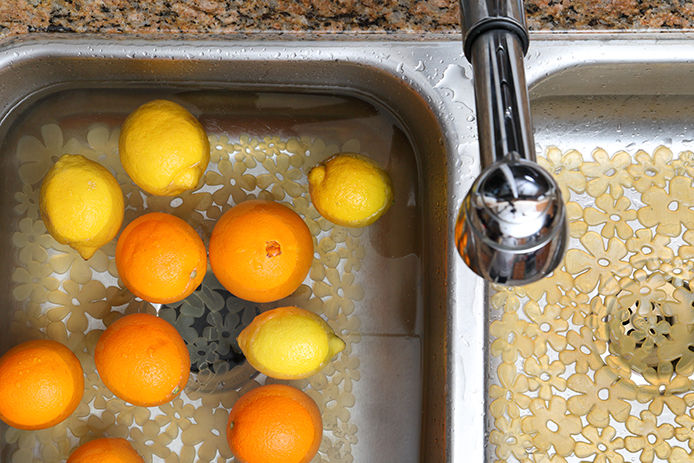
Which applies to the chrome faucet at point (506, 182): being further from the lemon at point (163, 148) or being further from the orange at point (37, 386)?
the orange at point (37, 386)

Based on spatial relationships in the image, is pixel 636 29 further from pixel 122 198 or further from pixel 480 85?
pixel 122 198

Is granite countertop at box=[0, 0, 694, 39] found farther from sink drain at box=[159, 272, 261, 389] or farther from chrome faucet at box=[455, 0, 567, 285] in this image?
sink drain at box=[159, 272, 261, 389]

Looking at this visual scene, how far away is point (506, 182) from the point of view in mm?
340

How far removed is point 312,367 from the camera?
62 centimetres

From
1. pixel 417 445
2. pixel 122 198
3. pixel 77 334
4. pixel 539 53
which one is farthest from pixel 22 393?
pixel 539 53

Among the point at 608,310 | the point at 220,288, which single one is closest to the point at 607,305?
the point at 608,310

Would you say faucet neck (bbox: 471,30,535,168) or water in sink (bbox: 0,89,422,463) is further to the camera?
water in sink (bbox: 0,89,422,463)

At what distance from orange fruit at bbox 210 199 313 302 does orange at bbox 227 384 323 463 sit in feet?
0.36

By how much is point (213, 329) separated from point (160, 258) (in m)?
0.15

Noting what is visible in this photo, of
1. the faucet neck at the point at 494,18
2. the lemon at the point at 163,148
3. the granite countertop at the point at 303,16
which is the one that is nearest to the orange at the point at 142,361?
the lemon at the point at 163,148

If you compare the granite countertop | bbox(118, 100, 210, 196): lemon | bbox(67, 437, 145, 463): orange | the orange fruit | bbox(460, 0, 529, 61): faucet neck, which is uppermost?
the granite countertop

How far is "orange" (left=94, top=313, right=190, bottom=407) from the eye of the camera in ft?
1.94

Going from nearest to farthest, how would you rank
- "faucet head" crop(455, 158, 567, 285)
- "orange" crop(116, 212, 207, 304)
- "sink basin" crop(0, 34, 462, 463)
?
"faucet head" crop(455, 158, 567, 285)
"orange" crop(116, 212, 207, 304)
"sink basin" crop(0, 34, 462, 463)

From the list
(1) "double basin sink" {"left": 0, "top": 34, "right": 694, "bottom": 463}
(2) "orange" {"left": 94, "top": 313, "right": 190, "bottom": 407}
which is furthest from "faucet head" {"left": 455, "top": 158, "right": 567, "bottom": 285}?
(2) "orange" {"left": 94, "top": 313, "right": 190, "bottom": 407}
